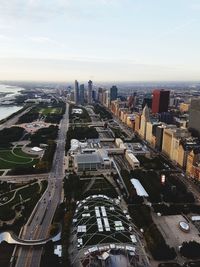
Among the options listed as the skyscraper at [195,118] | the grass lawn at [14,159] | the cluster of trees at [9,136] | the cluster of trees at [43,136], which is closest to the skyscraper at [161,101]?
the skyscraper at [195,118]

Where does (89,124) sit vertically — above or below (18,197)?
below

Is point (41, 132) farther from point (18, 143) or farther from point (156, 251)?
point (156, 251)

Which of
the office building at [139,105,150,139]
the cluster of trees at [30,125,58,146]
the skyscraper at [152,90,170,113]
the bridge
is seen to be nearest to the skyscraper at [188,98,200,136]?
the office building at [139,105,150,139]

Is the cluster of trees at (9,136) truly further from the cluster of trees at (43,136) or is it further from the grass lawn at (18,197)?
the grass lawn at (18,197)

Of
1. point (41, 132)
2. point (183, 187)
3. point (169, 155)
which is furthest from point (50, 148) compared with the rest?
point (183, 187)

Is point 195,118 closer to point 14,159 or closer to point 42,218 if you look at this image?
point 14,159

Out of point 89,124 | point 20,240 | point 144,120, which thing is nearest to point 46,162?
point 20,240
